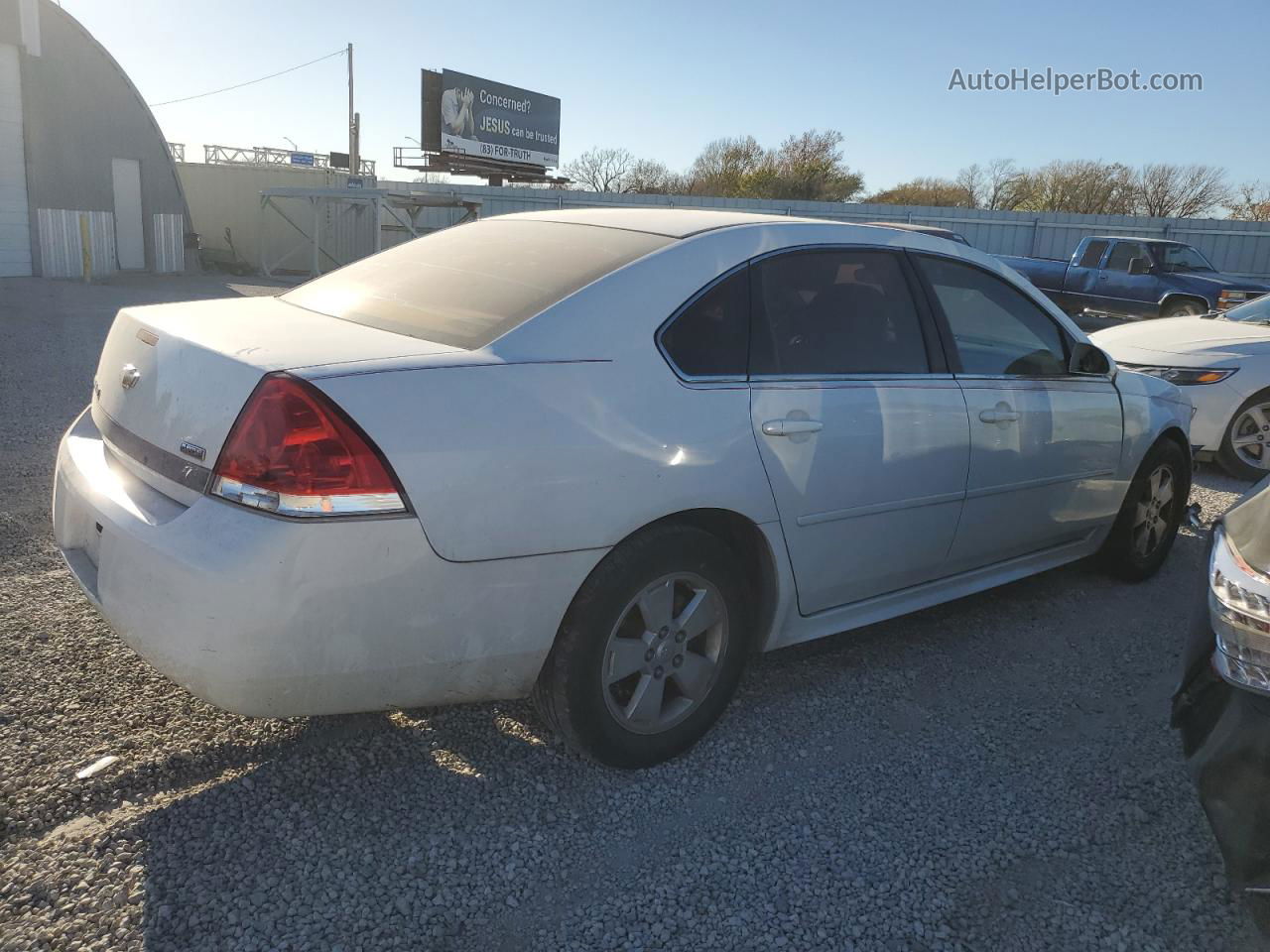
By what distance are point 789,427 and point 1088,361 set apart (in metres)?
1.97

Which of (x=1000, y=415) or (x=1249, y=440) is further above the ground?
(x=1000, y=415)

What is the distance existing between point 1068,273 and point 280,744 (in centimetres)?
1771

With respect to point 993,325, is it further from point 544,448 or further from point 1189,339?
point 1189,339

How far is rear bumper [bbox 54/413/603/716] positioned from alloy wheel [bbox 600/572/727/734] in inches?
10.9

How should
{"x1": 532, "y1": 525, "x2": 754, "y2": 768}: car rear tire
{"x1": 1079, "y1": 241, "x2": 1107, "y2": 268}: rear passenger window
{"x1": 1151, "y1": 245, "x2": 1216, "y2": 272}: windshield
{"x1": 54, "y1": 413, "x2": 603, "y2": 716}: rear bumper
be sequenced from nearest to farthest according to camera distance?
{"x1": 54, "y1": 413, "x2": 603, "y2": 716}: rear bumper < {"x1": 532, "y1": 525, "x2": 754, "y2": 768}: car rear tire < {"x1": 1151, "y1": 245, "x2": 1216, "y2": 272}: windshield < {"x1": 1079, "y1": 241, "x2": 1107, "y2": 268}: rear passenger window

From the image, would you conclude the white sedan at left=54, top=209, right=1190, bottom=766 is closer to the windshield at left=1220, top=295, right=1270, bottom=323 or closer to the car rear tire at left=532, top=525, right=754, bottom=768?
the car rear tire at left=532, top=525, right=754, bottom=768

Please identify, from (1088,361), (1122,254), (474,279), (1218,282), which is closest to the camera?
(474,279)

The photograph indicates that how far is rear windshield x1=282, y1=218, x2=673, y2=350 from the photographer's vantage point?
2.73 m

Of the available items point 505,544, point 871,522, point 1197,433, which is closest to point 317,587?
point 505,544

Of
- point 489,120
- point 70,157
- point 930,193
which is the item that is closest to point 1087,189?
point 930,193

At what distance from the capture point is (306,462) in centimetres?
223

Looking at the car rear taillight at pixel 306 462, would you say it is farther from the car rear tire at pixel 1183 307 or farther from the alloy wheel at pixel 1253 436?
the car rear tire at pixel 1183 307

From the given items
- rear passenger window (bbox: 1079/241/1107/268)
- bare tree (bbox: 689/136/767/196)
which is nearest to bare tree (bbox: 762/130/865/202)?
bare tree (bbox: 689/136/767/196)

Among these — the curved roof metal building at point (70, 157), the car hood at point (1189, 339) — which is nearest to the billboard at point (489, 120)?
the curved roof metal building at point (70, 157)
